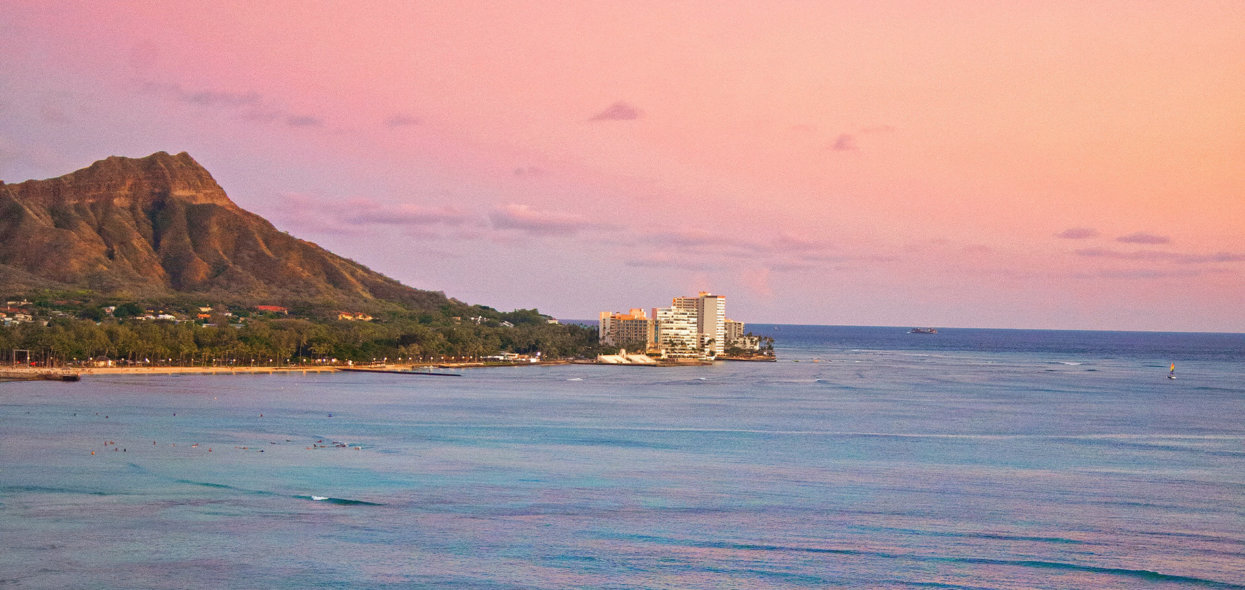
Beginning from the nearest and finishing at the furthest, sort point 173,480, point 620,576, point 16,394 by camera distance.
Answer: point 620,576 < point 173,480 < point 16,394

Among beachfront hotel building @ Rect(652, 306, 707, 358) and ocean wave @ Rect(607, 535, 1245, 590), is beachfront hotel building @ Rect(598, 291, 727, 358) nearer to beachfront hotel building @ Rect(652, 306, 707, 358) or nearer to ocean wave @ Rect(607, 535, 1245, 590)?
beachfront hotel building @ Rect(652, 306, 707, 358)

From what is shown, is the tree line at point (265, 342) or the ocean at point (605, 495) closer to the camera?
the ocean at point (605, 495)

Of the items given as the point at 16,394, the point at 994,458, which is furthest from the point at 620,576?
the point at 16,394

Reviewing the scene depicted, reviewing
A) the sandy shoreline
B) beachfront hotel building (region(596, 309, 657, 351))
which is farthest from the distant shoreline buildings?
the sandy shoreline

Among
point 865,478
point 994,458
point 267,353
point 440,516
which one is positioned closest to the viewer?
point 440,516

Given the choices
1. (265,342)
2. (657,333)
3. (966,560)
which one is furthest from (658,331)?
(966,560)

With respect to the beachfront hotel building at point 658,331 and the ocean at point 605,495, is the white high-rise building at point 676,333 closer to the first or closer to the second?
the beachfront hotel building at point 658,331

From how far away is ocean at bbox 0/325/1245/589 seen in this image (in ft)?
97.3

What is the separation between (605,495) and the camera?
1630 inches

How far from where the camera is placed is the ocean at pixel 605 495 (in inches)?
1168

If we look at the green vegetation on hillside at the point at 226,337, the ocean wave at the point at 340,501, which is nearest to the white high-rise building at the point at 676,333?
the green vegetation on hillside at the point at 226,337

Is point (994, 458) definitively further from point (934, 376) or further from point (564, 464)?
point (934, 376)

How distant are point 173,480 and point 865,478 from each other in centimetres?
2962

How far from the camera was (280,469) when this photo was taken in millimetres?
47250
